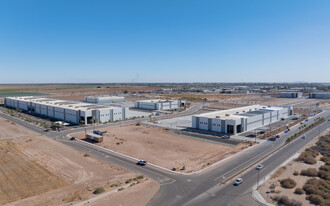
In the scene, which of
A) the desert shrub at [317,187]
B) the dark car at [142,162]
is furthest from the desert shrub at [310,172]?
the dark car at [142,162]

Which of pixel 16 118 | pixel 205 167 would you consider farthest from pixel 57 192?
pixel 16 118

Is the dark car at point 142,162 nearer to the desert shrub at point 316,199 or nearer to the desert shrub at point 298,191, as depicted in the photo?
the desert shrub at point 298,191

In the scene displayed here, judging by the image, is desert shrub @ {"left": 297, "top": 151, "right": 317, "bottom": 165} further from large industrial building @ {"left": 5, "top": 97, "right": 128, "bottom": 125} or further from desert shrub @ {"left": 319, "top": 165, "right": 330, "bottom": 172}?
large industrial building @ {"left": 5, "top": 97, "right": 128, "bottom": 125}

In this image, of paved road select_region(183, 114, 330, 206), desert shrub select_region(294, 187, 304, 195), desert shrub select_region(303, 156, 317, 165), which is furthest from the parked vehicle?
desert shrub select_region(303, 156, 317, 165)

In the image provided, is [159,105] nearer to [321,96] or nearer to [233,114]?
[233,114]

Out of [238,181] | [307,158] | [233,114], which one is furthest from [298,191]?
[233,114]

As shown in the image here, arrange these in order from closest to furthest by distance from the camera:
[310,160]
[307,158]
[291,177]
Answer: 1. [291,177]
2. [310,160]
3. [307,158]
